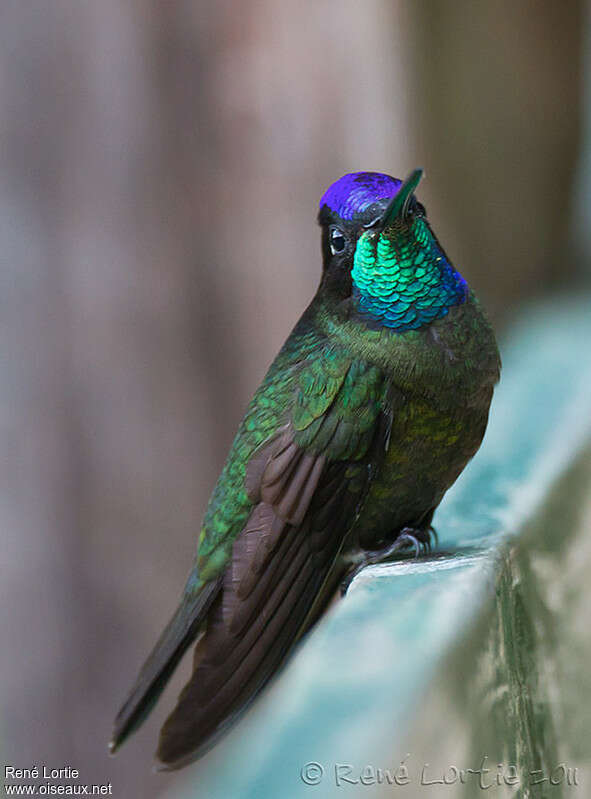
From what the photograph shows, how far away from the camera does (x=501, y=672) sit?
5.55ft

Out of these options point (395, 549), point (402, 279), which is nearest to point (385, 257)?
point (402, 279)

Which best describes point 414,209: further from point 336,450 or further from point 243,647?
point 243,647

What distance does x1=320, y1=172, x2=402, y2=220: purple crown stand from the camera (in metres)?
2.04

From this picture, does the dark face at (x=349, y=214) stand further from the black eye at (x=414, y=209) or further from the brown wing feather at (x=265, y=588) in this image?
the brown wing feather at (x=265, y=588)

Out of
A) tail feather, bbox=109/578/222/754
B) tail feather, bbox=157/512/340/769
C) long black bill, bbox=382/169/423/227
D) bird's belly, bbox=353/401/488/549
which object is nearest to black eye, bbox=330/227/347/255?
long black bill, bbox=382/169/423/227

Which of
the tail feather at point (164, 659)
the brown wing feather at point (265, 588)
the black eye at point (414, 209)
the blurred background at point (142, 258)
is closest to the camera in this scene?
the black eye at point (414, 209)

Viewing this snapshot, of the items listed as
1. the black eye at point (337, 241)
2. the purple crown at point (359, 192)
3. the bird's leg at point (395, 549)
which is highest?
the purple crown at point (359, 192)

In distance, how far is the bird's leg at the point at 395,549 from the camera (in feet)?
7.36

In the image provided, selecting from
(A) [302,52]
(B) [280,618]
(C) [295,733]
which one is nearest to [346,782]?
(C) [295,733]

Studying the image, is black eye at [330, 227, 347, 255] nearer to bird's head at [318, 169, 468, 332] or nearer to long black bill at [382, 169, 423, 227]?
bird's head at [318, 169, 468, 332]

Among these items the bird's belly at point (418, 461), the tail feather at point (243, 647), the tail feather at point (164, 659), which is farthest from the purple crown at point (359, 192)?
the tail feather at point (164, 659)

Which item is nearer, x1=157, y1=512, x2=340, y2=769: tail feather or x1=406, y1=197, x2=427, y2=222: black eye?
x1=406, y1=197, x2=427, y2=222: black eye

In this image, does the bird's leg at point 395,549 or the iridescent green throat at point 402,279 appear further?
the bird's leg at point 395,549

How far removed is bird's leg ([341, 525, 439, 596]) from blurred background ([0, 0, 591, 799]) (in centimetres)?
137
